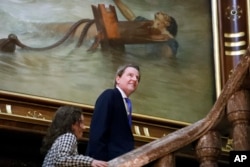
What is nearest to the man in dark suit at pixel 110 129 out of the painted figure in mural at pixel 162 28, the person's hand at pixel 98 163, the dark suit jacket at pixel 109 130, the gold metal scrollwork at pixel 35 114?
the dark suit jacket at pixel 109 130

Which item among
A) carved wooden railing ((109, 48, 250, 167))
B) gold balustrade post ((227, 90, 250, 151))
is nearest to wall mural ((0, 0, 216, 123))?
carved wooden railing ((109, 48, 250, 167))

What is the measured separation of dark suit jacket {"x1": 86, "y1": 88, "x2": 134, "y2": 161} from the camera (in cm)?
424

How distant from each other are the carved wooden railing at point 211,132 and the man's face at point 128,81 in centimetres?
91

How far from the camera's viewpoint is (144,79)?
7785 mm

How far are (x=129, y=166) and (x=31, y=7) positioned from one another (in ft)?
13.3

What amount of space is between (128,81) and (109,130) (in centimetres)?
48

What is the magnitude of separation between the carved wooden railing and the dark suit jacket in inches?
16.1

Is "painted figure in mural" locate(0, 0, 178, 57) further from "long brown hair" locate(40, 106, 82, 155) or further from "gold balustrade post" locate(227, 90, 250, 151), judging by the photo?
"gold balustrade post" locate(227, 90, 250, 151)

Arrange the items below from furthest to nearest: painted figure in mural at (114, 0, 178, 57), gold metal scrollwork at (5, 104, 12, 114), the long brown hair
Answer: painted figure in mural at (114, 0, 178, 57)
gold metal scrollwork at (5, 104, 12, 114)
the long brown hair

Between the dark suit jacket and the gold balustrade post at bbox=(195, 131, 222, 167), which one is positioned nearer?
the gold balustrade post at bbox=(195, 131, 222, 167)

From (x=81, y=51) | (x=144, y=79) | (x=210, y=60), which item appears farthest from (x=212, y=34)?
(x=81, y=51)

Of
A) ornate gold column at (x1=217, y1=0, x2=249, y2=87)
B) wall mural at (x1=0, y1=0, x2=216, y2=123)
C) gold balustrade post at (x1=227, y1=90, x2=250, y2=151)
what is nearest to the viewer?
gold balustrade post at (x1=227, y1=90, x2=250, y2=151)

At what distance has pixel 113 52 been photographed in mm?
7688

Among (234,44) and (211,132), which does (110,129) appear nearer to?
(211,132)
